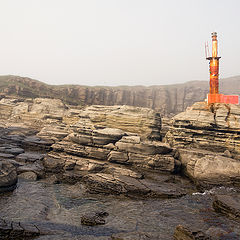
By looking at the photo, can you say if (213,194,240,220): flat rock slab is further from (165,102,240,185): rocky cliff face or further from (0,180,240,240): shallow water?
(165,102,240,185): rocky cliff face

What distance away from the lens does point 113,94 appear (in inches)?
2744

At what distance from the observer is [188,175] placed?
1969cm

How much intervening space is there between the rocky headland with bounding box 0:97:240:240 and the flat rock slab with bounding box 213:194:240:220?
7cm

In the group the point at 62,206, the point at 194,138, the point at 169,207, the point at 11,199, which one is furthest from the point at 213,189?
the point at 11,199

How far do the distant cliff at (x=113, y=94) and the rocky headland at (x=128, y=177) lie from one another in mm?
34009

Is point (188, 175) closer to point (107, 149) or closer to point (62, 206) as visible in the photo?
point (107, 149)

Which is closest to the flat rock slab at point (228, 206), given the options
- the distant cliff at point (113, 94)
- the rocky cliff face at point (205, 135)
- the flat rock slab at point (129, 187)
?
the flat rock slab at point (129, 187)

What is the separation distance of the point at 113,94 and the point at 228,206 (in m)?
58.9

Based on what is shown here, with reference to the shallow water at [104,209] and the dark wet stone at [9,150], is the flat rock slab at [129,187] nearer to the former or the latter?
the shallow water at [104,209]

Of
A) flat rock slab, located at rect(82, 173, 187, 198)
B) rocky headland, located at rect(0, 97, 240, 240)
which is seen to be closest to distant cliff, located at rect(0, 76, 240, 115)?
rocky headland, located at rect(0, 97, 240, 240)

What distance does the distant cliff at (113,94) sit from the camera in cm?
6122

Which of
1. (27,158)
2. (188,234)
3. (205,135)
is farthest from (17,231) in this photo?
(205,135)

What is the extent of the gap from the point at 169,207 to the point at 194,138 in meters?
11.0

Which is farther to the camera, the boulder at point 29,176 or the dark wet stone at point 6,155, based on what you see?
the dark wet stone at point 6,155
